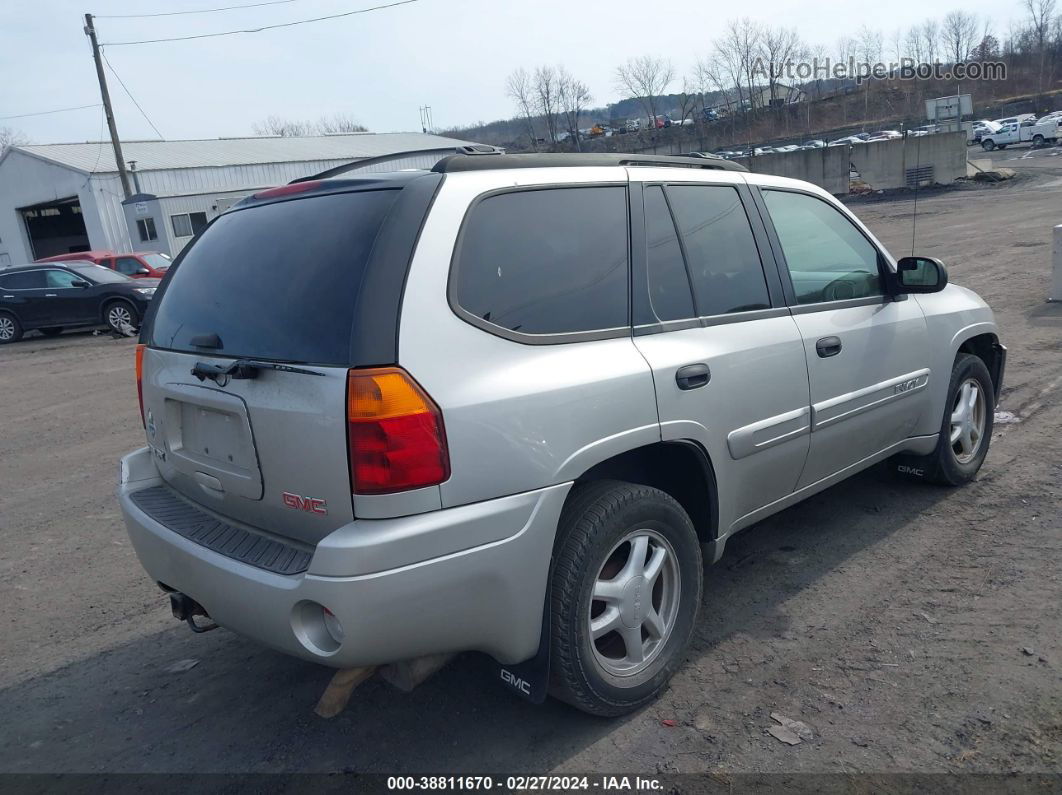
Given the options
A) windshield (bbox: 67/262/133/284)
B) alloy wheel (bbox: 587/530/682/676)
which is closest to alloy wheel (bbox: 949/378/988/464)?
alloy wheel (bbox: 587/530/682/676)

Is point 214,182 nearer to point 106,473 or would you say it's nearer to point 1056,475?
point 106,473

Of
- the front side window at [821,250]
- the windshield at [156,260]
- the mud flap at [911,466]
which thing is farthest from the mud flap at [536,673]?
the windshield at [156,260]

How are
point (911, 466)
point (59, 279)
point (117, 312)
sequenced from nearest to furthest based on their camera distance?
point (911, 466) → point (117, 312) → point (59, 279)

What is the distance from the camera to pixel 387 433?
2.38m

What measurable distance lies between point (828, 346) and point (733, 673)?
154cm

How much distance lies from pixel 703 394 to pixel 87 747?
2656 mm

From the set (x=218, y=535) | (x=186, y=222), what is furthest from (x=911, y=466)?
(x=186, y=222)

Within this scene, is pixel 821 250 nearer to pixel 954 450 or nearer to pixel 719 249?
pixel 719 249

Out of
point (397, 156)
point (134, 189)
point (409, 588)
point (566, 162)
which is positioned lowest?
point (409, 588)

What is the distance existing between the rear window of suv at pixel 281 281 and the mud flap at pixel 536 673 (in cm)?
109

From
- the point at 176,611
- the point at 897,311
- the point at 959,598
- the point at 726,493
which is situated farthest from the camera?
→ the point at 897,311

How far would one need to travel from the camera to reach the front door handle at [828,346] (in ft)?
12.4

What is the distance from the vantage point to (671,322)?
322cm

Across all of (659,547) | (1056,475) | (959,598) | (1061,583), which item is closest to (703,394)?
(659,547)
